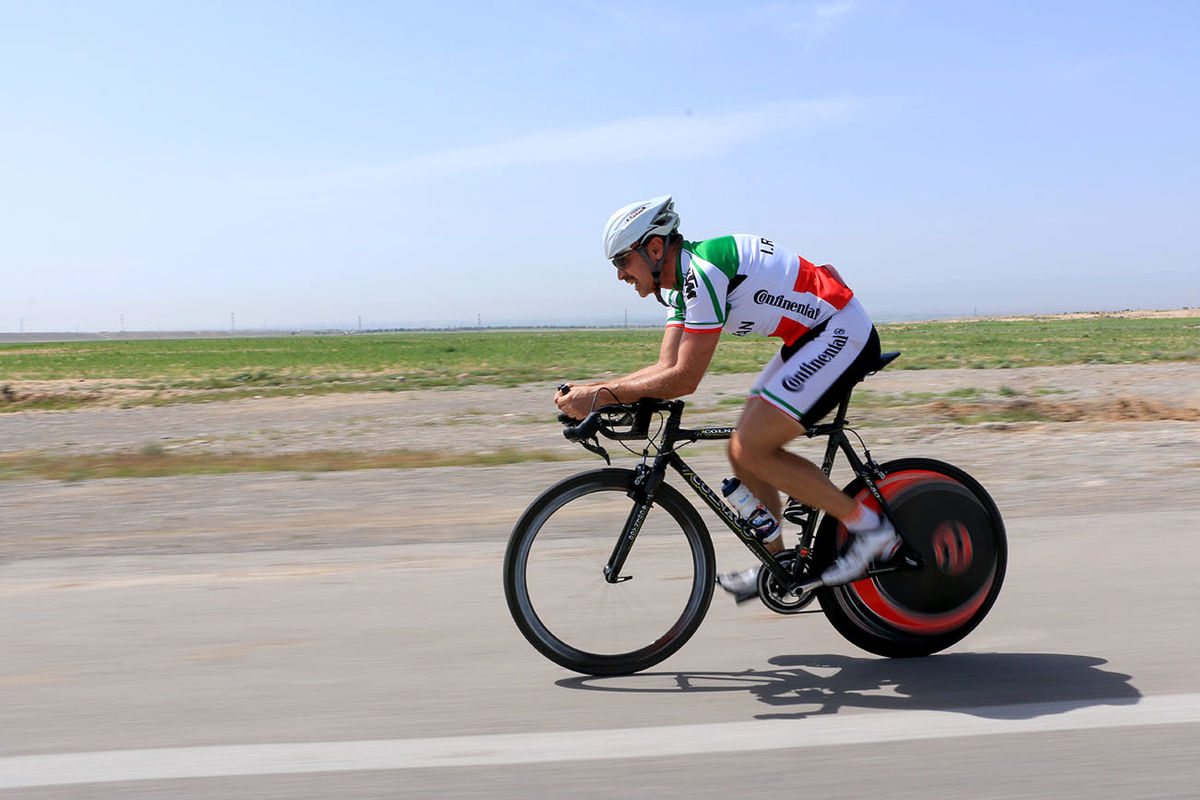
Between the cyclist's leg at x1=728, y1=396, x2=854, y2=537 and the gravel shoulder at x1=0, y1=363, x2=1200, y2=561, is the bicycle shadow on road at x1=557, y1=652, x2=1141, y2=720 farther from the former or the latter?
the gravel shoulder at x1=0, y1=363, x2=1200, y2=561

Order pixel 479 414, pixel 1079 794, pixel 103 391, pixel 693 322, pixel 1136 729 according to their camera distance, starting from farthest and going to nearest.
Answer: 1. pixel 103 391
2. pixel 479 414
3. pixel 693 322
4. pixel 1136 729
5. pixel 1079 794

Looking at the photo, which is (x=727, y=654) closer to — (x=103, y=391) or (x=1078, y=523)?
(x=1078, y=523)

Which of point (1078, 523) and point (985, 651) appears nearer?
point (985, 651)

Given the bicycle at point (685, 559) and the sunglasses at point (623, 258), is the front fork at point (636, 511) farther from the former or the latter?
the sunglasses at point (623, 258)

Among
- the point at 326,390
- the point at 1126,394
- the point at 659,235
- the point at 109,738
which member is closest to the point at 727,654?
the point at 659,235

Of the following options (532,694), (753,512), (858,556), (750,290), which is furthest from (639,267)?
(532,694)

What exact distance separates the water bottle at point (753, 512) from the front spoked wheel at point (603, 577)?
18 cm

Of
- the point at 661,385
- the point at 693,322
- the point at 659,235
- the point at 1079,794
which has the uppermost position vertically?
the point at 659,235

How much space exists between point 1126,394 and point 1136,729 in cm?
1677

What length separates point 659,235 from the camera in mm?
3906

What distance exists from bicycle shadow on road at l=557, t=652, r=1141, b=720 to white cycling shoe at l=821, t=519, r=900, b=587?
1.22 feet

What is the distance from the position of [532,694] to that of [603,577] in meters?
0.58

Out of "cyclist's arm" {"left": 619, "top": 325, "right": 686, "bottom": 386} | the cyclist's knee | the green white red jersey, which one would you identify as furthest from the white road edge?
the green white red jersey

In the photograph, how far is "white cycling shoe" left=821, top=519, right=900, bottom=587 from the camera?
4.07 m
